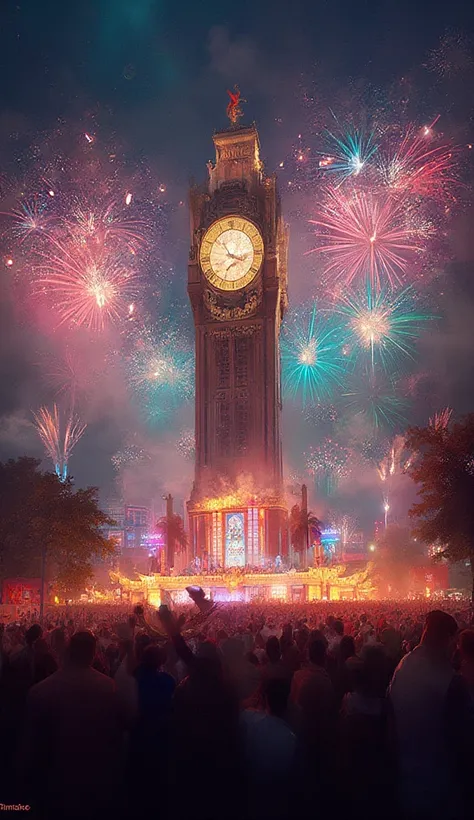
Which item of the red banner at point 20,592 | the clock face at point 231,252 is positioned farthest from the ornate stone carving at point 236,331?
the red banner at point 20,592

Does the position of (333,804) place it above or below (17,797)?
below

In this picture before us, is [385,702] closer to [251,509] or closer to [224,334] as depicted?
[251,509]

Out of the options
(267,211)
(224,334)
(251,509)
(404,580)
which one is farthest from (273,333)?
(404,580)

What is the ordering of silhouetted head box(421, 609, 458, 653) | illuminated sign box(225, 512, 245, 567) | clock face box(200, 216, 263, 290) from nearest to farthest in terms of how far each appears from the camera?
silhouetted head box(421, 609, 458, 653) → illuminated sign box(225, 512, 245, 567) → clock face box(200, 216, 263, 290)

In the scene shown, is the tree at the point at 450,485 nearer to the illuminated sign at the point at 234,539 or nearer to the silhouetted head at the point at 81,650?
the silhouetted head at the point at 81,650

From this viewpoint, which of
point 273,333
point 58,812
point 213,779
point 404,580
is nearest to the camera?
point 58,812

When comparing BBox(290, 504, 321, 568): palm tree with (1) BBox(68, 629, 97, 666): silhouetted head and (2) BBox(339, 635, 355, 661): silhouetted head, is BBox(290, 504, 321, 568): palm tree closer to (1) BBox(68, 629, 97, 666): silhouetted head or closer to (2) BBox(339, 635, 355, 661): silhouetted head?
(2) BBox(339, 635, 355, 661): silhouetted head

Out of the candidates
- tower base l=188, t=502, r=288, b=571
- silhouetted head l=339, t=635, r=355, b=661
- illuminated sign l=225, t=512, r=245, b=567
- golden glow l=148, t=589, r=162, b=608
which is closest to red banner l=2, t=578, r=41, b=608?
golden glow l=148, t=589, r=162, b=608
